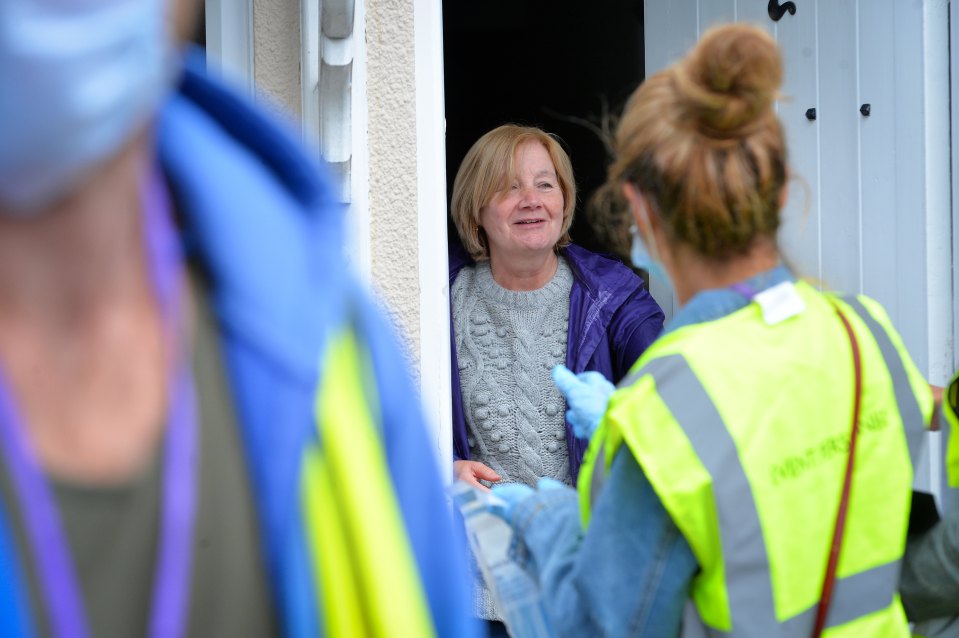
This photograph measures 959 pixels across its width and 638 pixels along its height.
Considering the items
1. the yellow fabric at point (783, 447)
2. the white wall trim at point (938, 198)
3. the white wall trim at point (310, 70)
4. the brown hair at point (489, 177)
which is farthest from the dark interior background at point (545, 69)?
the yellow fabric at point (783, 447)

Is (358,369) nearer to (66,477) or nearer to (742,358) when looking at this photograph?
(66,477)

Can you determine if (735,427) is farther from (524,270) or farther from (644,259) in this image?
(524,270)

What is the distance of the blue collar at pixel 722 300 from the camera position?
1495 millimetres

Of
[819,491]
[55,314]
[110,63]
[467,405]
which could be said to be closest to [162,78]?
[110,63]

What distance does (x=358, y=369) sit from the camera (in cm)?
71

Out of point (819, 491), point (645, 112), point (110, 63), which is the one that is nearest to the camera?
point (110, 63)

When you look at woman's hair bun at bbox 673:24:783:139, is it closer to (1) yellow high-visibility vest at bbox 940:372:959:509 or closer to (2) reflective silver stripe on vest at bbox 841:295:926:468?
(2) reflective silver stripe on vest at bbox 841:295:926:468

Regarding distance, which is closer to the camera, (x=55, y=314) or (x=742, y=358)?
(x=55, y=314)

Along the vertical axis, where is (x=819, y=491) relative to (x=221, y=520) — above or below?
below

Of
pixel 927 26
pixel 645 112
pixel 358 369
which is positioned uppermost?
pixel 927 26

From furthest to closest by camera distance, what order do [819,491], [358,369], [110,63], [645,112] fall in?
[645,112], [819,491], [358,369], [110,63]

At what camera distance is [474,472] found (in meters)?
2.73

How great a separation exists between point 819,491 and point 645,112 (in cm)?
61

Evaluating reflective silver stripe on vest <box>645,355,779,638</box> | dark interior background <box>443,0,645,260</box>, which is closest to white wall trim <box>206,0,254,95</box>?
reflective silver stripe on vest <box>645,355,779,638</box>
